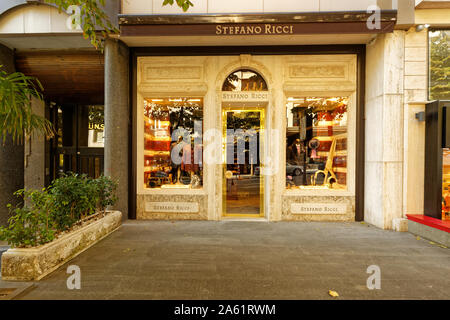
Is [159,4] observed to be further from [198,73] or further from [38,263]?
[38,263]

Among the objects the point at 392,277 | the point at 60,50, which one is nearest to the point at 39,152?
the point at 60,50

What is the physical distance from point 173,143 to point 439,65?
738cm

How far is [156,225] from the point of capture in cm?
641

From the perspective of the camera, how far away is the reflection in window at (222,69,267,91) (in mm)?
7070

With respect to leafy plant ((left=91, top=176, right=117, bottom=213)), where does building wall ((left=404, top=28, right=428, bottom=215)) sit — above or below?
above

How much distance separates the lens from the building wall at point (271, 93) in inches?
271

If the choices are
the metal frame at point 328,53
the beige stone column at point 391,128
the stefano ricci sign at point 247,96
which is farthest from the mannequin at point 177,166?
the beige stone column at point 391,128

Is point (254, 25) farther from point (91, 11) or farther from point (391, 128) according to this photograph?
point (391, 128)

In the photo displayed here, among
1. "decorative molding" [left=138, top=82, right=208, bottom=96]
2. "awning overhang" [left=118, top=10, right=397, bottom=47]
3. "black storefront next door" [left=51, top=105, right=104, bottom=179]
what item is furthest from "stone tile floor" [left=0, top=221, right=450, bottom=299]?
"awning overhang" [left=118, top=10, right=397, bottom=47]

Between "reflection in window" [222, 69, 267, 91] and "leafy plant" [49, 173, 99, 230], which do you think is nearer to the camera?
"leafy plant" [49, 173, 99, 230]

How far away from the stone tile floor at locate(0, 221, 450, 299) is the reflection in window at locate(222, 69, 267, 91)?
3.96 metres

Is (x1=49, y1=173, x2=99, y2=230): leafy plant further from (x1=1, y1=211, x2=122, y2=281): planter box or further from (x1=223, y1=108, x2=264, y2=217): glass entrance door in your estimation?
(x1=223, y1=108, x2=264, y2=217): glass entrance door

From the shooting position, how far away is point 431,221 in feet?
17.4

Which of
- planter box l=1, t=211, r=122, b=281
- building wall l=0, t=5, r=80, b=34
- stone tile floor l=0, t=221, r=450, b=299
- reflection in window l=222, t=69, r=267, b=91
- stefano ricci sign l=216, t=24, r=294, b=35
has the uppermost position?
building wall l=0, t=5, r=80, b=34
